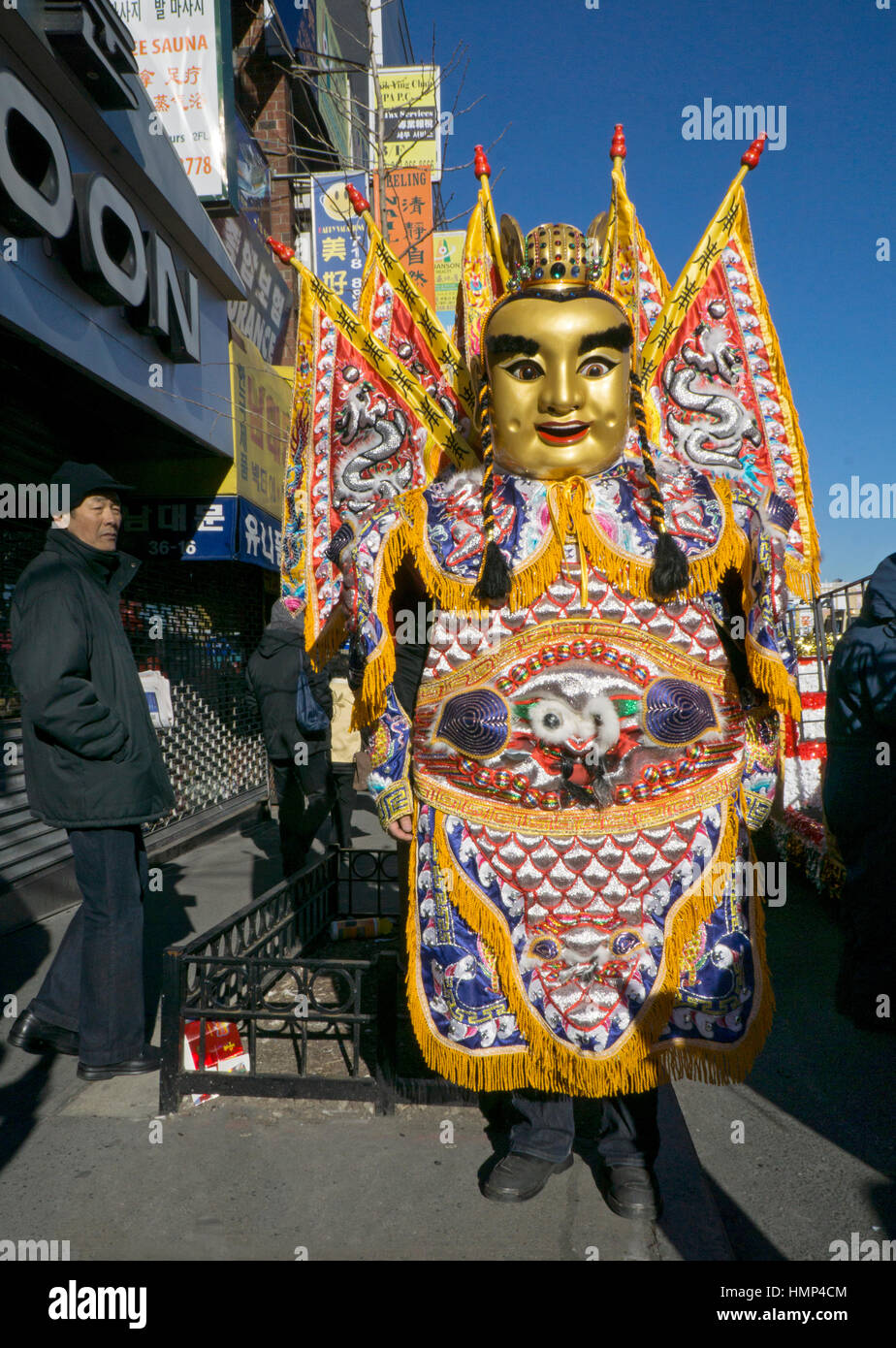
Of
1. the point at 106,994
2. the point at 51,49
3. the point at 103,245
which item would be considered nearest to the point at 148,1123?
the point at 106,994

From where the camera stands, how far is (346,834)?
21.8ft

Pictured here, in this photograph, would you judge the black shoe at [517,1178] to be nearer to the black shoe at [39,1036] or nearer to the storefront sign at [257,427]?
the black shoe at [39,1036]

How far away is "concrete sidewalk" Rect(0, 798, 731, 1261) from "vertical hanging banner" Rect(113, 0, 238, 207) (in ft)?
23.1

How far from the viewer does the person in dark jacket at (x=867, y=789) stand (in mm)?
3195

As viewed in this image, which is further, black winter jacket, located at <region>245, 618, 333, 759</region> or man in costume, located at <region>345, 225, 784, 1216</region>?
black winter jacket, located at <region>245, 618, 333, 759</region>

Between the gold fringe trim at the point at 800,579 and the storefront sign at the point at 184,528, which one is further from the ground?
the storefront sign at the point at 184,528

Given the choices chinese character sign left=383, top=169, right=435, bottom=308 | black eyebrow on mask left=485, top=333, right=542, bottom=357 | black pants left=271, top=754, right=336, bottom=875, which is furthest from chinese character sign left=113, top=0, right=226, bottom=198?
black eyebrow on mask left=485, top=333, right=542, bottom=357

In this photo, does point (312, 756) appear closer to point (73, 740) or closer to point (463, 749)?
point (73, 740)

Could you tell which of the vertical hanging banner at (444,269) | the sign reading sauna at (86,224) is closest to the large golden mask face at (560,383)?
the sign reading sauna at (86,224)

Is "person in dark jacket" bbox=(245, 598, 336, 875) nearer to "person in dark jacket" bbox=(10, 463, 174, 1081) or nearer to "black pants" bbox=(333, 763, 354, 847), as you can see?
"black pants" bbox=(333, 763, 354, 847)

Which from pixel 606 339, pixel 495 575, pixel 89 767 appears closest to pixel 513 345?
pixel 606 339

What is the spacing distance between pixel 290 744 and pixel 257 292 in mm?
6092

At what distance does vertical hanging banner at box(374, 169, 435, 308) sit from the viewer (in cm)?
833

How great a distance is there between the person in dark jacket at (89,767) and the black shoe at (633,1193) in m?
1.72
